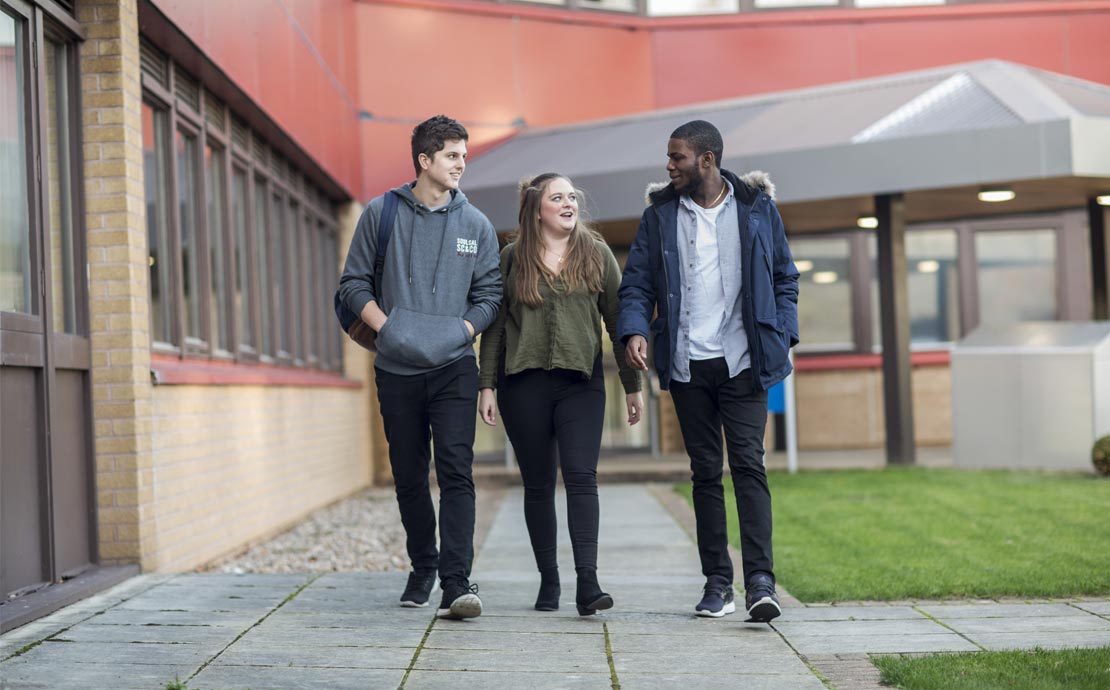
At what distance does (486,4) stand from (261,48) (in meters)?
7.59

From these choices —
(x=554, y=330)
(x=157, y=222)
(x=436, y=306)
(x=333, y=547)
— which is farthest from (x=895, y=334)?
(x=436, y=306)

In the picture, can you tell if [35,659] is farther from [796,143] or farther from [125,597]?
[796,143]

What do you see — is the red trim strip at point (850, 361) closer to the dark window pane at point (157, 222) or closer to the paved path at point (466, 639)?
the dark window pane at point (157, 222)

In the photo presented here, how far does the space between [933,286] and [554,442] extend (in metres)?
15.2

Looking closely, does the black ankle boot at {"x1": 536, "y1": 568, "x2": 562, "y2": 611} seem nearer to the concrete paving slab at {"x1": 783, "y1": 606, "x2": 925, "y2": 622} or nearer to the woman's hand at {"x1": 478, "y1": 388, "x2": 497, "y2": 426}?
the woman's hand at {"x1": 478, "y1": 388, "x2": 497, "y2": 426}

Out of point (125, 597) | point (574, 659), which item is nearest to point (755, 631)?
point (574, 659)

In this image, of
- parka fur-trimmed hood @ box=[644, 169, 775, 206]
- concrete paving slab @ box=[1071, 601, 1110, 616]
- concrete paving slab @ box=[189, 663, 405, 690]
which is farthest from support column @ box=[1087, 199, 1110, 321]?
concrete paving slab @ box=[189, 663, 405, 690]

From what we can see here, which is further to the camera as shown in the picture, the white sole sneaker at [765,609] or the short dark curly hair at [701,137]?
the short dark curly hair at [701,137]

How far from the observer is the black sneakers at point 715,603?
5.27 m

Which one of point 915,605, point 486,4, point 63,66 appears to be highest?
point 486,4

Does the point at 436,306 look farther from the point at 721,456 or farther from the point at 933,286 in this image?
the point at 933,286

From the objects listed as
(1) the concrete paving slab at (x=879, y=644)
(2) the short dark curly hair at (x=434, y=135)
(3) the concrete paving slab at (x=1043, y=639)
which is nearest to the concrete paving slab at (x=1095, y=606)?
(3) the concrete paving slab at (x=1043, y=639)

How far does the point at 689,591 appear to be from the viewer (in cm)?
611

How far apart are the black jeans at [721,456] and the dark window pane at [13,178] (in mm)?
2731
